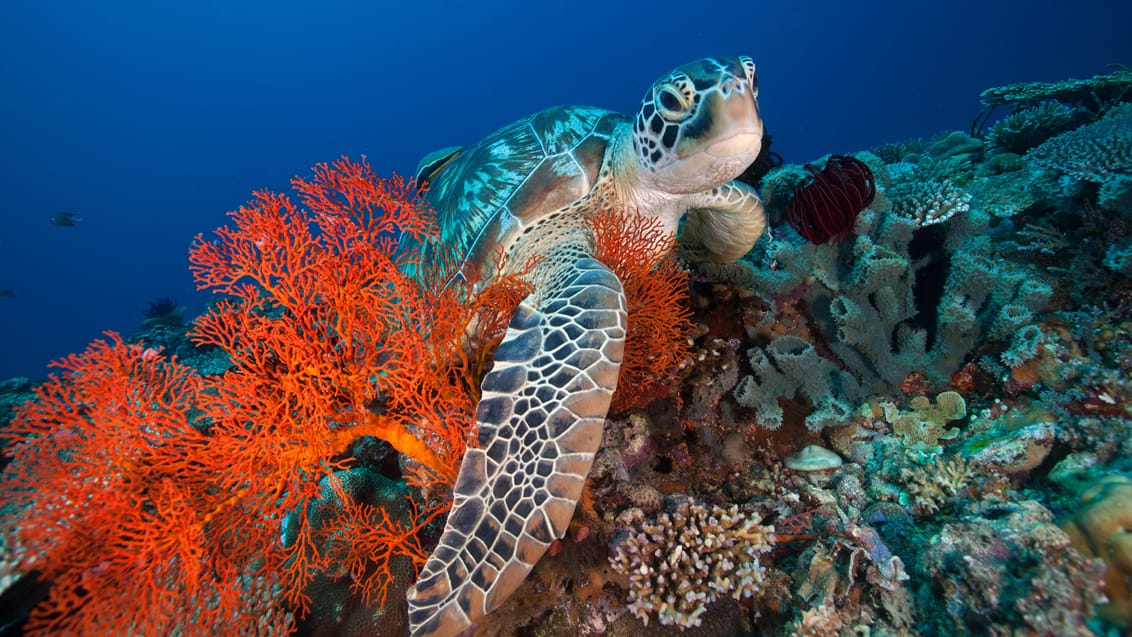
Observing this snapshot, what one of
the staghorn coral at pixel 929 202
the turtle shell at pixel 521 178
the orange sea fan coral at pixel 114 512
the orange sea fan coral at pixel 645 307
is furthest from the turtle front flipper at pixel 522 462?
the staghorn coral at pixel 929 202

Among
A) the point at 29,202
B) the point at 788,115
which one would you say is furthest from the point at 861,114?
the point at 29,202

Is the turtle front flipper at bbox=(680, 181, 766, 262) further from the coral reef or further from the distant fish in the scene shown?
the distant fish

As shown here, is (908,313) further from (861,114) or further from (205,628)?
(861,114)

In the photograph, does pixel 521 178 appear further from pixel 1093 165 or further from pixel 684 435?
pixel 1093 165

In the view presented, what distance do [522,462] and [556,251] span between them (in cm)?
148

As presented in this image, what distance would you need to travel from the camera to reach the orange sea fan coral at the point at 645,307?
Result: 8.28 feet

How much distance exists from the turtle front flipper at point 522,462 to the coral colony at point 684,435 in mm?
295

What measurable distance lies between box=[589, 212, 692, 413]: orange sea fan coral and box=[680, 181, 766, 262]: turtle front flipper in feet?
1.39

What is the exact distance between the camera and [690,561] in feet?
6.39

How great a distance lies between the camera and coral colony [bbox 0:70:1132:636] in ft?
5.42

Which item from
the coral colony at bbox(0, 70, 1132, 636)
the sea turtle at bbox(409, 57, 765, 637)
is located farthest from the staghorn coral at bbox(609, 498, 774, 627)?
the sea turtle at bbox(409, 57, 765, 637)

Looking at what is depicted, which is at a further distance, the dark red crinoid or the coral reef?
the dark red crinoid

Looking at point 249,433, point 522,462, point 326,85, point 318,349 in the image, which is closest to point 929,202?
point 522,462

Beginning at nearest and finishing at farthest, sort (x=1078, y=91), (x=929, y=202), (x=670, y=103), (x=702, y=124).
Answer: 1. (x=702, y=124)
2. (x=670, y=103)
3. (x=929, y=202)
4. (x=1078, y=91)
